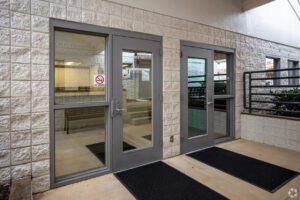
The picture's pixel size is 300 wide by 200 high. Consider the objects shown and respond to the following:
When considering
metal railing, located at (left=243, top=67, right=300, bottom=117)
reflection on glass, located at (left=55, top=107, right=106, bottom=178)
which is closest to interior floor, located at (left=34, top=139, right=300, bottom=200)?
reflection on glass, located at (left=55, top=107, right=106, bottom=178)

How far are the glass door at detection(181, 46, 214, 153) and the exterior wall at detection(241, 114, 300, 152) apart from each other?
1158mm

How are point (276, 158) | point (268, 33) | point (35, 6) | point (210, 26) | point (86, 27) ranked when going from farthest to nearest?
point (268, 33), point (210, 26), point (276, 158), point (86, 27), point (35, 6)

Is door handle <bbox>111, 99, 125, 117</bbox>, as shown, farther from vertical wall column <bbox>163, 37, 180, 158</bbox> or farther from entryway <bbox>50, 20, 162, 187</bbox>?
vertical wall column <bbox>163, 37, 180, 158</bbox>

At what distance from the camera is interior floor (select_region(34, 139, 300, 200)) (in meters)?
2.31

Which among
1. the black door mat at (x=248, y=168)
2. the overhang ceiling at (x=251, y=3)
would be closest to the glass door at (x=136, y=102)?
the black door mat at (x=248, y=168)

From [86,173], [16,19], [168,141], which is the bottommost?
[86,173]

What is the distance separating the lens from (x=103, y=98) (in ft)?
9.57

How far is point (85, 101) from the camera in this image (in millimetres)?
2760

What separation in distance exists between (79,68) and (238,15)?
3958mm

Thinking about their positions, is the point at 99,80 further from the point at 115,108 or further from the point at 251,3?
the point at 251,3

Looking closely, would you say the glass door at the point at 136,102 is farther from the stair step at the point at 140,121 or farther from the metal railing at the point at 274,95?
the metal railing at the point at 274,95

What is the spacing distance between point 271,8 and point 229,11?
2.09 m

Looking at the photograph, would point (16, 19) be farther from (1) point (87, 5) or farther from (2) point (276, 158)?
(2) point (276, 158)

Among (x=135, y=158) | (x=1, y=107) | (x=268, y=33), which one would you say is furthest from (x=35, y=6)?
(x=268, y=33)
